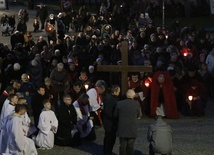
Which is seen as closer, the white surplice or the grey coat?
the grey coat

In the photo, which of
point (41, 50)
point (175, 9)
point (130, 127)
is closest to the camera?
point (130, 127)

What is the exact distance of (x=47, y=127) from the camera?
45.2 feet

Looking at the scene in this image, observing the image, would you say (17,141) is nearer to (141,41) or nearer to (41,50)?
(41,50)

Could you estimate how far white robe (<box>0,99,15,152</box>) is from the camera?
43.3 feet

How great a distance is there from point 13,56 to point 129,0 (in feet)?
88.4

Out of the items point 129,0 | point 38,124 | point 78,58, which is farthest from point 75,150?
point 129,0

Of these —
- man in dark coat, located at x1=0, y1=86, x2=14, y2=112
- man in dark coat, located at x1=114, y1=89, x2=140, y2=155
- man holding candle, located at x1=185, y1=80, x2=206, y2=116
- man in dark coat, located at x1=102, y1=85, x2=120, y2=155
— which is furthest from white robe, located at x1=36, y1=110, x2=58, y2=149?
man holding candle, located at x1=185, y1=80, x2=206, y2=116

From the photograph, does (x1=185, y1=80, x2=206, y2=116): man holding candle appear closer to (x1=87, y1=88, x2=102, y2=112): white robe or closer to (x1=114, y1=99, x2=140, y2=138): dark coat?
(x1=87, y1=88, x2=102, y2=112): white robe

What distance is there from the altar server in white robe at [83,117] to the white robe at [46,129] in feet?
2.67

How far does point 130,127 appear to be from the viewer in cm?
1206

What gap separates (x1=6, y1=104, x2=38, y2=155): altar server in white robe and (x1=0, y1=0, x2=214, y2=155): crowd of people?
2 centimetres

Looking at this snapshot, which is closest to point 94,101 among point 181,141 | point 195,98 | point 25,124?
point 181,141

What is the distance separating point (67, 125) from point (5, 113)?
1.44 meters

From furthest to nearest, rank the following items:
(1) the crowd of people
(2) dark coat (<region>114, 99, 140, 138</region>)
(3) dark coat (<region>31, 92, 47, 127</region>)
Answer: (3) dark coat (<region>31, 92, 47, 127</region>) < (1) the crowd of people < (2) dark coat (<region>114, 99, 140, 138</region>)
